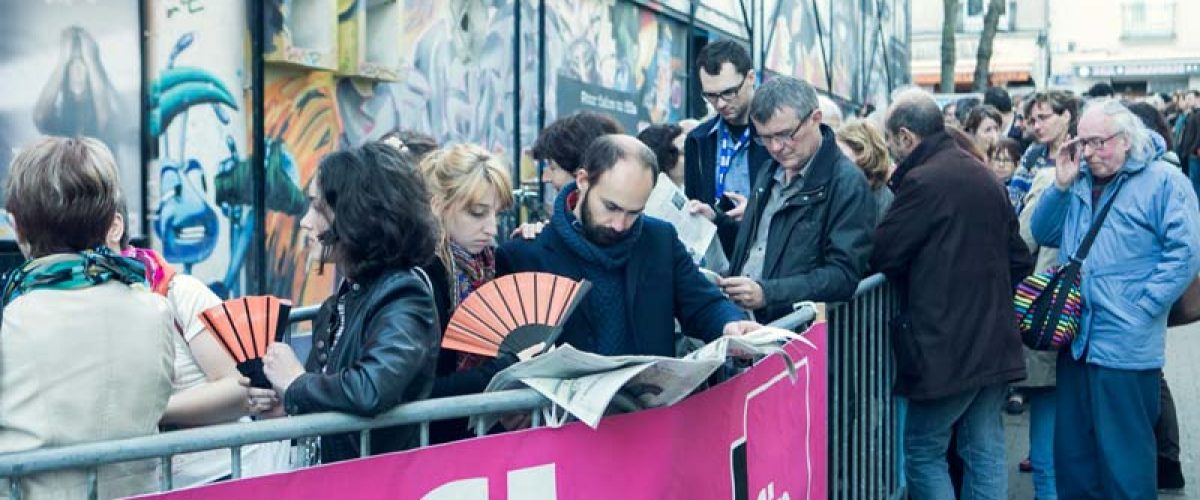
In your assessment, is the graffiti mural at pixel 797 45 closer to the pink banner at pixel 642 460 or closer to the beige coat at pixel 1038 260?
the beige coat at pixel 1038 260

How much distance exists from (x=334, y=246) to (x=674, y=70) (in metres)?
12.0

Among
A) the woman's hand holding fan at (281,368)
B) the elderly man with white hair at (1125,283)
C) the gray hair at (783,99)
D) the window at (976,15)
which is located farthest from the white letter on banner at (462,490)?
the window at (976,15)

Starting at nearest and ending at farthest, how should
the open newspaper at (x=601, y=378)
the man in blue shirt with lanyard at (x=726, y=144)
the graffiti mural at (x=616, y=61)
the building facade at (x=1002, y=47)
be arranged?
the open newspaper at (x=601, y=378)
the man in blue shirt with lanyard at (x=726, y=144)
the graffiti mural at (x=616, y=61)
the building facade at (x=1002, y=47)

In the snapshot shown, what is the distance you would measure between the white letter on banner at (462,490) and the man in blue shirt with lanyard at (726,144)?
2738 mm

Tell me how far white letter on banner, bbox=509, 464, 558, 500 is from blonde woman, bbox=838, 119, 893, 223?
319 cm

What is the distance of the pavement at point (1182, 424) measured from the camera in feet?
23.0

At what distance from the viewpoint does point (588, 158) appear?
3975mm

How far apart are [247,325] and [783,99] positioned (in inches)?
92.2

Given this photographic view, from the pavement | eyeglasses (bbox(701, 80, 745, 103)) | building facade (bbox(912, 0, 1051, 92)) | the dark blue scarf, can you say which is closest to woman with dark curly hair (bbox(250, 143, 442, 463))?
the dark blue scarf

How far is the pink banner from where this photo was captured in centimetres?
282

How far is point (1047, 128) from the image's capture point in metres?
7.83

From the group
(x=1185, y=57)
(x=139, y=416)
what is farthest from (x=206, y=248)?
(x=1185, y=57)

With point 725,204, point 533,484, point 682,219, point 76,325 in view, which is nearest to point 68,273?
point 76,325

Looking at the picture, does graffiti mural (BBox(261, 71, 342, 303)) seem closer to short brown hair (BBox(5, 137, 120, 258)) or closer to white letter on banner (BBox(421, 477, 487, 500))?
short brown hair (BBox(5, 137, 120, 258))
